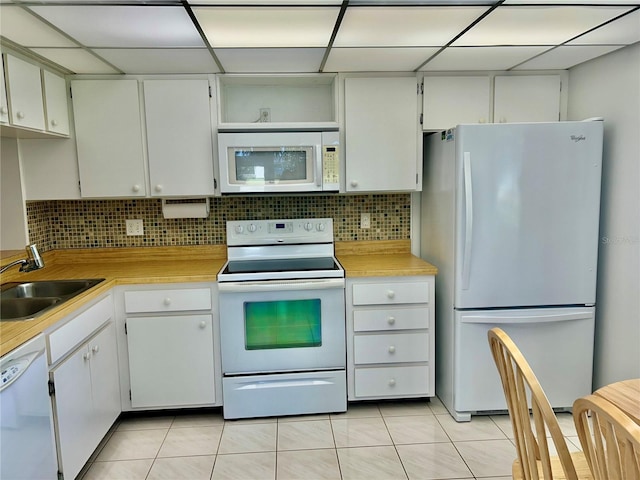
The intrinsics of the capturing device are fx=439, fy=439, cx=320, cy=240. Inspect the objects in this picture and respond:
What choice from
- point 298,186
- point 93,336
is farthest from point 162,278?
point 298,186

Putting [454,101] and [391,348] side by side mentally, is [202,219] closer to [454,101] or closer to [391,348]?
[391,348]

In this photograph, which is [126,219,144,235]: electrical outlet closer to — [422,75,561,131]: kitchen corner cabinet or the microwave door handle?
the microwave door handle

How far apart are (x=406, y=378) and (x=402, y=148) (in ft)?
4.63

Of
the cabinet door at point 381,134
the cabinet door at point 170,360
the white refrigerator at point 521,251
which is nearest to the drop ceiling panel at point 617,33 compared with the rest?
the white refrigerator at point 521,251

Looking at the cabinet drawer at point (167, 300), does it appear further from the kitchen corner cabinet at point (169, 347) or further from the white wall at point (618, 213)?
the white wall at point (618, 213)

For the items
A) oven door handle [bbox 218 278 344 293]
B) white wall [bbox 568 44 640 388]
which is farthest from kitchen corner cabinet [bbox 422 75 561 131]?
oven door handle [bbox 218 278 344 293]

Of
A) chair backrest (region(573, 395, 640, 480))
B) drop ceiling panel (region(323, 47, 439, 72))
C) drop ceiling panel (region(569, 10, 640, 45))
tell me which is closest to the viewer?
chair backrest (region(573, 395, 640, 480))

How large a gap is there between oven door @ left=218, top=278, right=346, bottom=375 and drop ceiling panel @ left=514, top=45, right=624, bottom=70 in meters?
1.70

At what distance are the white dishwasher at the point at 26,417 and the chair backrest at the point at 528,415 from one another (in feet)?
5.15

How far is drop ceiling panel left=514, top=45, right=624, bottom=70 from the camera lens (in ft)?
7.56

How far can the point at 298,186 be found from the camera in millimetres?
2629

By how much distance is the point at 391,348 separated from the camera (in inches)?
103

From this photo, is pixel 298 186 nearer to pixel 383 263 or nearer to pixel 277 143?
pixel 277 143

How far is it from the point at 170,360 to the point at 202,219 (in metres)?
0.96
